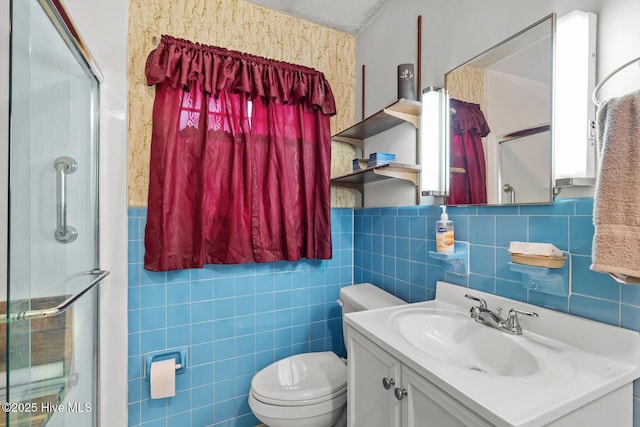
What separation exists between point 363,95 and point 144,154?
1383 mm

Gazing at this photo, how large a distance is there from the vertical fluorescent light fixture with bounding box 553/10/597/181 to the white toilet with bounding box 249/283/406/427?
3.12 feet

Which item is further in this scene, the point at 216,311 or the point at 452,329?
the point at 216,311

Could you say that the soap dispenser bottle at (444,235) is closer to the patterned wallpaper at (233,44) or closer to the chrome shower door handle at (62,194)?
the patterned wallpaper at (233,44)

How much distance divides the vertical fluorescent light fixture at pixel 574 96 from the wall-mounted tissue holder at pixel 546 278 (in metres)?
0.27

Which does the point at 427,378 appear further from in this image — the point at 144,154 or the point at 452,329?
the point at 144,154

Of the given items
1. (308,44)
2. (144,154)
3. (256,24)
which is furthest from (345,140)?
(144,154)

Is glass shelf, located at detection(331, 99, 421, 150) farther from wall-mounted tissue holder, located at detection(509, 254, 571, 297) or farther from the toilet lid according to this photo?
the toilet lid

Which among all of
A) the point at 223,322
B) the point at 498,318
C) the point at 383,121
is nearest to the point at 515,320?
the point at 498,318

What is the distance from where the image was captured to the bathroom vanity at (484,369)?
24.4 inches

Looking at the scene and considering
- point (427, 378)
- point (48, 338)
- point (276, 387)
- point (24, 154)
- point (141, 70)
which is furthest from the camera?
point (141, 70)

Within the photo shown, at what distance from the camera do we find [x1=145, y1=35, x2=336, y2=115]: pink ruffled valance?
148 cm

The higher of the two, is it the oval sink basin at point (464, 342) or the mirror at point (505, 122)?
the mirror at point (505, 122)

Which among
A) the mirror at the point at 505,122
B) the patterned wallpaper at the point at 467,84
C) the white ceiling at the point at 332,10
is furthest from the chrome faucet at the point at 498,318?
the white ceiling at the point at 332,10

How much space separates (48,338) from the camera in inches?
40.9
